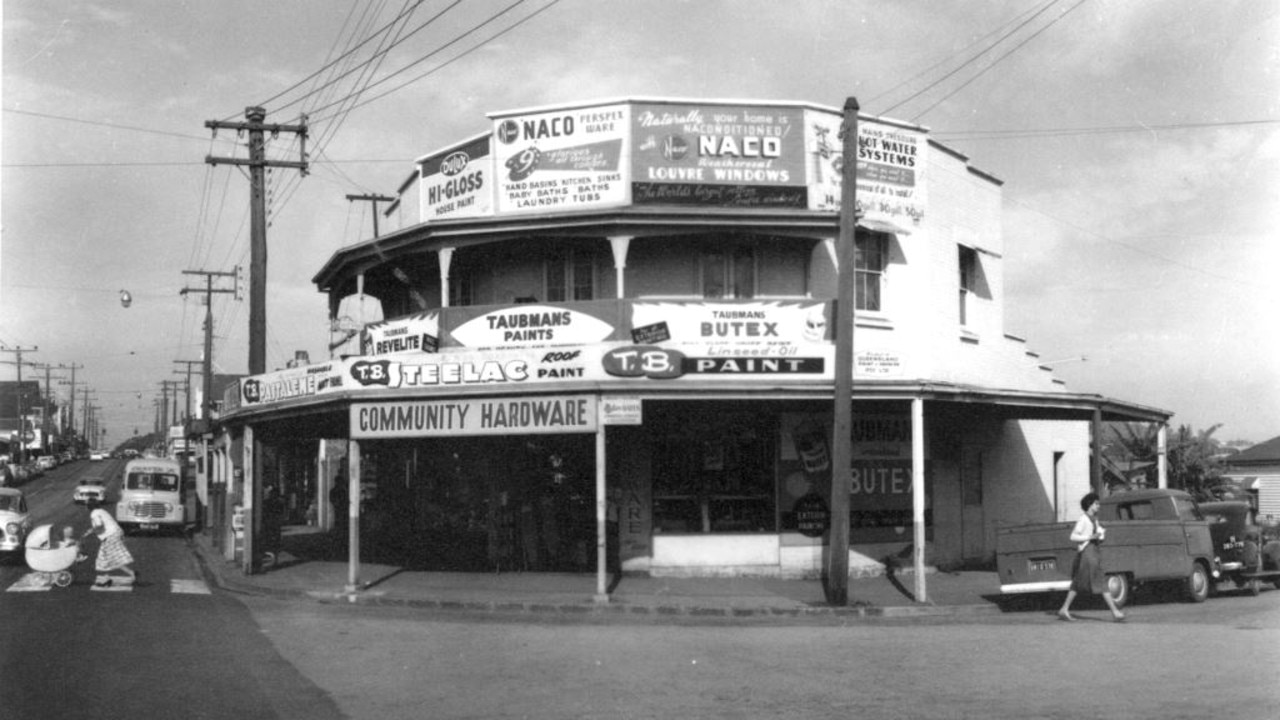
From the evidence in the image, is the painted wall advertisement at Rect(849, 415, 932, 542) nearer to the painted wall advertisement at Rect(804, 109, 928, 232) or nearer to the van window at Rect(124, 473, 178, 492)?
the painted wall advertisement at Rect(804, 109, 928, 232)

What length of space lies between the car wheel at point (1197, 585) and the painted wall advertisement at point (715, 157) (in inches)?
335

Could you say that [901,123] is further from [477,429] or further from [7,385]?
[7,385]

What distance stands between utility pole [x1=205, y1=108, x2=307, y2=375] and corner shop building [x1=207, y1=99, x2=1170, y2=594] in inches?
65.4

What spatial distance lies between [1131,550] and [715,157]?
901cm

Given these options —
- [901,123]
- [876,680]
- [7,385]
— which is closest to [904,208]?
[901,123]

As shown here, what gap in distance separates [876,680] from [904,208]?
12.3 m

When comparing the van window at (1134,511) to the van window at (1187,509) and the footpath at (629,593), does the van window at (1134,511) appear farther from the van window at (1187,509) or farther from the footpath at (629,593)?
the footpath at (629,593)

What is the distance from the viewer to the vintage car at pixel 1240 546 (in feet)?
65.1

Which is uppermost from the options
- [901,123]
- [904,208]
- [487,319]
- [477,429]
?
[901,123]

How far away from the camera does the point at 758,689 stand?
1063 cm

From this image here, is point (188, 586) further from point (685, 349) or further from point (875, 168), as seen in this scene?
point (875, 168)

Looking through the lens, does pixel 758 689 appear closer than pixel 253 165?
Yes

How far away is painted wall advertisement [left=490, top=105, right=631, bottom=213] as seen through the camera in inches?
798

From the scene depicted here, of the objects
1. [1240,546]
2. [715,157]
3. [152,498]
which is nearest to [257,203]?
[715,157]
